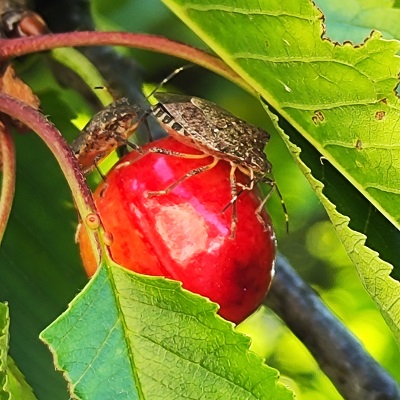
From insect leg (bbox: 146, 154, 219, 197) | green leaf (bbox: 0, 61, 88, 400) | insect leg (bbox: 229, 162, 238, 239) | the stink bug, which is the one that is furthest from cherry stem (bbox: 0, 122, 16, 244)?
green leaf (bbox: 0, 61, 88, 400)

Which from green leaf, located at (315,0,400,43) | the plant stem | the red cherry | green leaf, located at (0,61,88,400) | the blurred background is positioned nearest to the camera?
the red cherry

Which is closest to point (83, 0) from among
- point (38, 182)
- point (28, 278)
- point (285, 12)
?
point (38, 182)

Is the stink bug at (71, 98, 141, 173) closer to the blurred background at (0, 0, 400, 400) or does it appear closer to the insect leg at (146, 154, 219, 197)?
the insect leg at (146, 154, 219, 197)

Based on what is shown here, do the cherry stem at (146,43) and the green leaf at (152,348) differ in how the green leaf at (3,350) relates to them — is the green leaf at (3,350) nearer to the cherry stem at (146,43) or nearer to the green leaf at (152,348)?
the green leaf at (152,348)

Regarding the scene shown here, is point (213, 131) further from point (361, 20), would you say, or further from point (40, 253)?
point (40, 253)

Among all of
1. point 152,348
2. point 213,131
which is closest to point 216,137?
point 213,131

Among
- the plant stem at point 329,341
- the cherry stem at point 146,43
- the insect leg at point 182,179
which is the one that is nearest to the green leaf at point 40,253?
the plant stem at point 329,341

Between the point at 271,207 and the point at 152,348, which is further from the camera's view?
the point at 271,207

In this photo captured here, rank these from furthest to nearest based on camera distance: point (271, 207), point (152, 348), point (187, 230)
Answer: point (271, 207) → point (187, 230) → point (152, 348)
